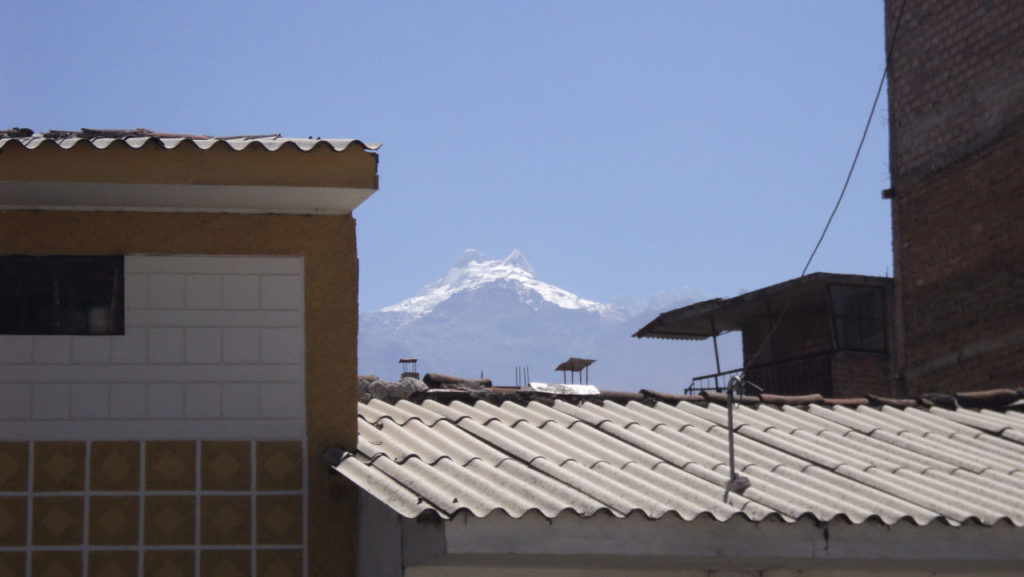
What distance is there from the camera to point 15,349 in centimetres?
789

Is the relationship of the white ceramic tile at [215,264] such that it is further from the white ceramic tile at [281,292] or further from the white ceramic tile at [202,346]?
the white ceramic tile at [202,346]

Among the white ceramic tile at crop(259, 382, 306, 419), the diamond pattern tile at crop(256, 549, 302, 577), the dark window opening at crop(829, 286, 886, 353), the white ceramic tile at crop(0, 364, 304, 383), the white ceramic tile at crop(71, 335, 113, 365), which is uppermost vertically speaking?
the dark window opening at crop(829, 286, 886, 353)

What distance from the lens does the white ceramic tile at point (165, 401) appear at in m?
7.91

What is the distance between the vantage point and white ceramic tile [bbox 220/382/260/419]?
7.97 meters

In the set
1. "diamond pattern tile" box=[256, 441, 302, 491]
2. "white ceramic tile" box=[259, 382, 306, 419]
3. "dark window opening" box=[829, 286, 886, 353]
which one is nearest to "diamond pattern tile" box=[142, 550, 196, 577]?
"diamond pattern tile" box=[256, 441, 302, 491]

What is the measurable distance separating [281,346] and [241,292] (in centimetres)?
40

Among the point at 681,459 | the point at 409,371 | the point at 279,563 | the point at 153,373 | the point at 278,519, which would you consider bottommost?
the point at 279,563

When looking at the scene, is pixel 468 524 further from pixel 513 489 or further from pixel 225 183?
pixel 225 183

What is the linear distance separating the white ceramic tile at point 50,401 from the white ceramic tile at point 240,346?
925mm

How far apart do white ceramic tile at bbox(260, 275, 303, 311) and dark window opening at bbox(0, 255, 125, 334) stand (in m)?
0.82

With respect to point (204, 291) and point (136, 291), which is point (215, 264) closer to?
point (204, 291)

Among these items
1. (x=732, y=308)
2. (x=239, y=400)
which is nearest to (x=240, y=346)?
(x=239, y=400)

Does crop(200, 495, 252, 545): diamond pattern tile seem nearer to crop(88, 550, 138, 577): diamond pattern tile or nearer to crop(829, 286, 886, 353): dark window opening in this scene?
crop(88, 550, 138, 577): diamond pattern tile

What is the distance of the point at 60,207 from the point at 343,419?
2078 mm
